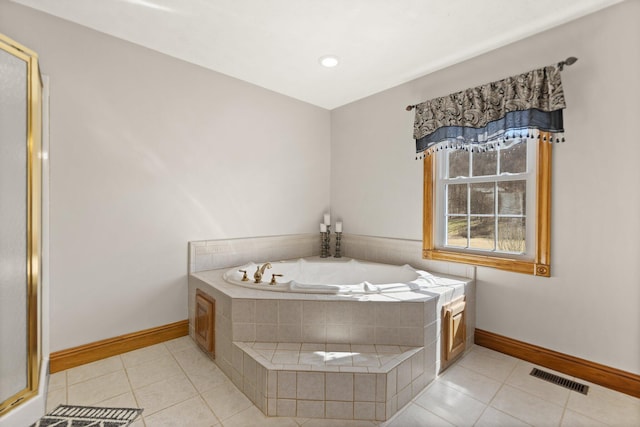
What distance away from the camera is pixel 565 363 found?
2037 mm

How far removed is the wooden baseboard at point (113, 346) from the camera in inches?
80.0

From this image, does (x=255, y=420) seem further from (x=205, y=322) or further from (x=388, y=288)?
(x=388, y=288)

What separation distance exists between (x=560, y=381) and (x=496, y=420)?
27.6 inches

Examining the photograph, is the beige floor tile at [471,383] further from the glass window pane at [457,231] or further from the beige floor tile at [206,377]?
the beige floor tile at [206,377]

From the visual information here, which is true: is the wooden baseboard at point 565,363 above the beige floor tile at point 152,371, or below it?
above

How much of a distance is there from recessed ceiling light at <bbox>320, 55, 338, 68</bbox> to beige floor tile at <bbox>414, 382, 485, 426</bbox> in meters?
2.48

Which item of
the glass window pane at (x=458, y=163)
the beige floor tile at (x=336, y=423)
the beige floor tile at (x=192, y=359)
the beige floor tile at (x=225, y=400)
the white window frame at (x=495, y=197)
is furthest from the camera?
the glass window pane at (x=458, y=163)

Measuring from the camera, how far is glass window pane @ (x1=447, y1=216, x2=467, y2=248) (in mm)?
2648

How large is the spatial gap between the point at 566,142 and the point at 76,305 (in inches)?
137

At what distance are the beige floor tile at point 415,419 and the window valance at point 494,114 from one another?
186 cm

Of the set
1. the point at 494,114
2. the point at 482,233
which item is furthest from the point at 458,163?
the point at 482,233

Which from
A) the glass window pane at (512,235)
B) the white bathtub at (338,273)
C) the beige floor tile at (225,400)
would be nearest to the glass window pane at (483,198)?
the glass window pane at (512,235)

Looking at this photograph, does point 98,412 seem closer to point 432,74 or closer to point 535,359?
point 535,359

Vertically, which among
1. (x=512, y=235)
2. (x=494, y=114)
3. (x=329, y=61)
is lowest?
(x=512, y=235)
